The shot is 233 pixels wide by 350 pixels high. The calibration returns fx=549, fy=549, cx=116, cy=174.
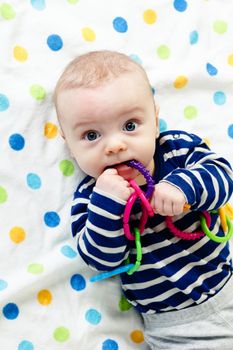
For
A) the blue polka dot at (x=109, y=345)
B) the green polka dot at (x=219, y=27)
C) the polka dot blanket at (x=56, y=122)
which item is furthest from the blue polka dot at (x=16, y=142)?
the green polka dot at (x=219, y=27)

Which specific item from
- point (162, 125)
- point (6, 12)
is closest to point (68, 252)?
point (162, 125)

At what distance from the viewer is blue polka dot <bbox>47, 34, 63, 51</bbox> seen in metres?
1.31

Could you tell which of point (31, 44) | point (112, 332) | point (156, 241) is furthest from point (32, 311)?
point (31, 44)

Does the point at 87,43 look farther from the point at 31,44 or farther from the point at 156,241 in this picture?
the point at 156,241

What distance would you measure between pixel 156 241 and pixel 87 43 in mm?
519

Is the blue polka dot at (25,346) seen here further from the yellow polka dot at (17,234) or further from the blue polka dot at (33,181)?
the blue polka dot at (33,181)

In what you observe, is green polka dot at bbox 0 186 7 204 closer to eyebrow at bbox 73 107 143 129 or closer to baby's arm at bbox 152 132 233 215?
eyebrow at bbox 73 107 143 129

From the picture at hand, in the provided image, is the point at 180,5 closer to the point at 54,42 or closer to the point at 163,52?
the point at 163,52

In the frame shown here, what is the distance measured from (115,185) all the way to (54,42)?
0.46m

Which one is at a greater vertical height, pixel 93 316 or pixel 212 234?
pixel 212 234

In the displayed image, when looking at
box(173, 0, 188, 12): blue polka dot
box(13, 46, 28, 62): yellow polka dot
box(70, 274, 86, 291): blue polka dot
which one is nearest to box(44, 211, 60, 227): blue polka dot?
box(70, 274, 86, 291): blue polka dot

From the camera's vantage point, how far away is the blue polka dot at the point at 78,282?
3.86ft

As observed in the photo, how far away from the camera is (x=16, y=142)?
1.22 metres

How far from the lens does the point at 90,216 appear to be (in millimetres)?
1049
